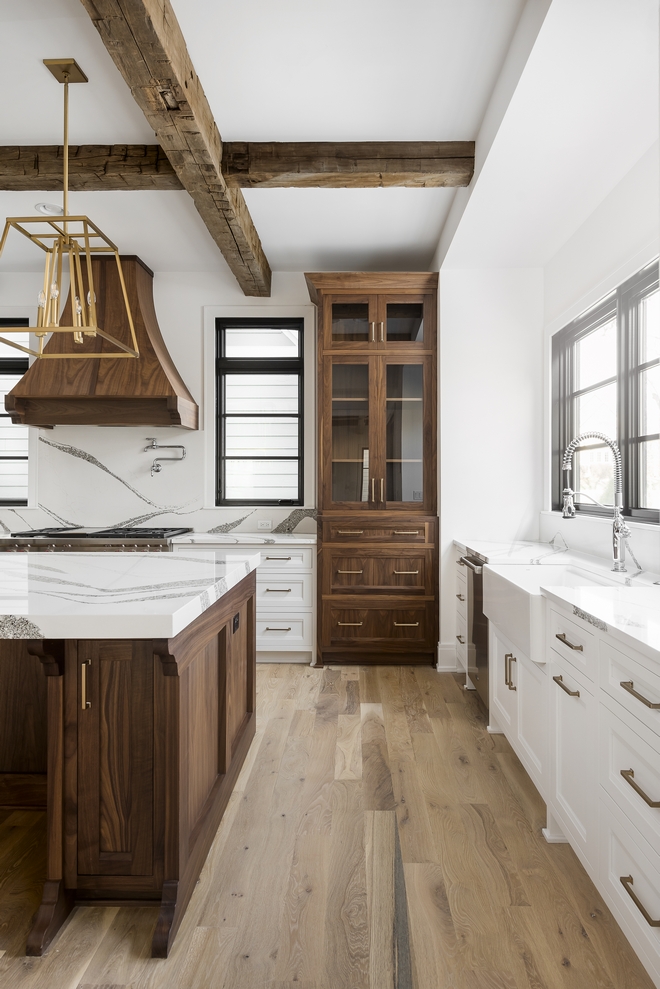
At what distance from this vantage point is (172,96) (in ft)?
6.74

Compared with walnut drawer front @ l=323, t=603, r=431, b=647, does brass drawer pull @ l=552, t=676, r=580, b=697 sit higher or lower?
higher

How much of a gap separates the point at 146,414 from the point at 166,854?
3.04m

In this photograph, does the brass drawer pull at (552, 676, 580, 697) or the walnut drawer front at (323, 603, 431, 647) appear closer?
the brass drawer pull at (552, 676, 580, 697)

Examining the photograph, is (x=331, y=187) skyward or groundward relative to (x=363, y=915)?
skyward

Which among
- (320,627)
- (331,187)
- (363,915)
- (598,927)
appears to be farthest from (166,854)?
(331,187)

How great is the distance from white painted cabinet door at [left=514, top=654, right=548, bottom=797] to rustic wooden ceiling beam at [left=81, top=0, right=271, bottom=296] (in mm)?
2371

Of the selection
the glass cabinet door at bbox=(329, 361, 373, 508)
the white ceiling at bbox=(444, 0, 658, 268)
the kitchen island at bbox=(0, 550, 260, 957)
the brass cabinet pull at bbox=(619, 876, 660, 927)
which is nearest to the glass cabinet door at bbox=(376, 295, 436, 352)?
the glass cabinet door at bbox=(329, 361, 373, 508)

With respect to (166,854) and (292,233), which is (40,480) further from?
(166,854)

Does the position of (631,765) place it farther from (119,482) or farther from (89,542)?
(119,482)

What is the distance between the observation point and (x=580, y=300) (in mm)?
3154

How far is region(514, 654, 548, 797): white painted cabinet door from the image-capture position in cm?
200

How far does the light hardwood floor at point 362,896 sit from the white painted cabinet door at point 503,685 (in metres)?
0.17

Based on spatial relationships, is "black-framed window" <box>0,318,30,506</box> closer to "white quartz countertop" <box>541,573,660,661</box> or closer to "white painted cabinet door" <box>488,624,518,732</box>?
"white painted cabinet door" <box>488,624,518,732</box>

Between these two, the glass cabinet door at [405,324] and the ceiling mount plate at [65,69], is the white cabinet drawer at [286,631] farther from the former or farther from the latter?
the ceiling mount plate at [65,69]
